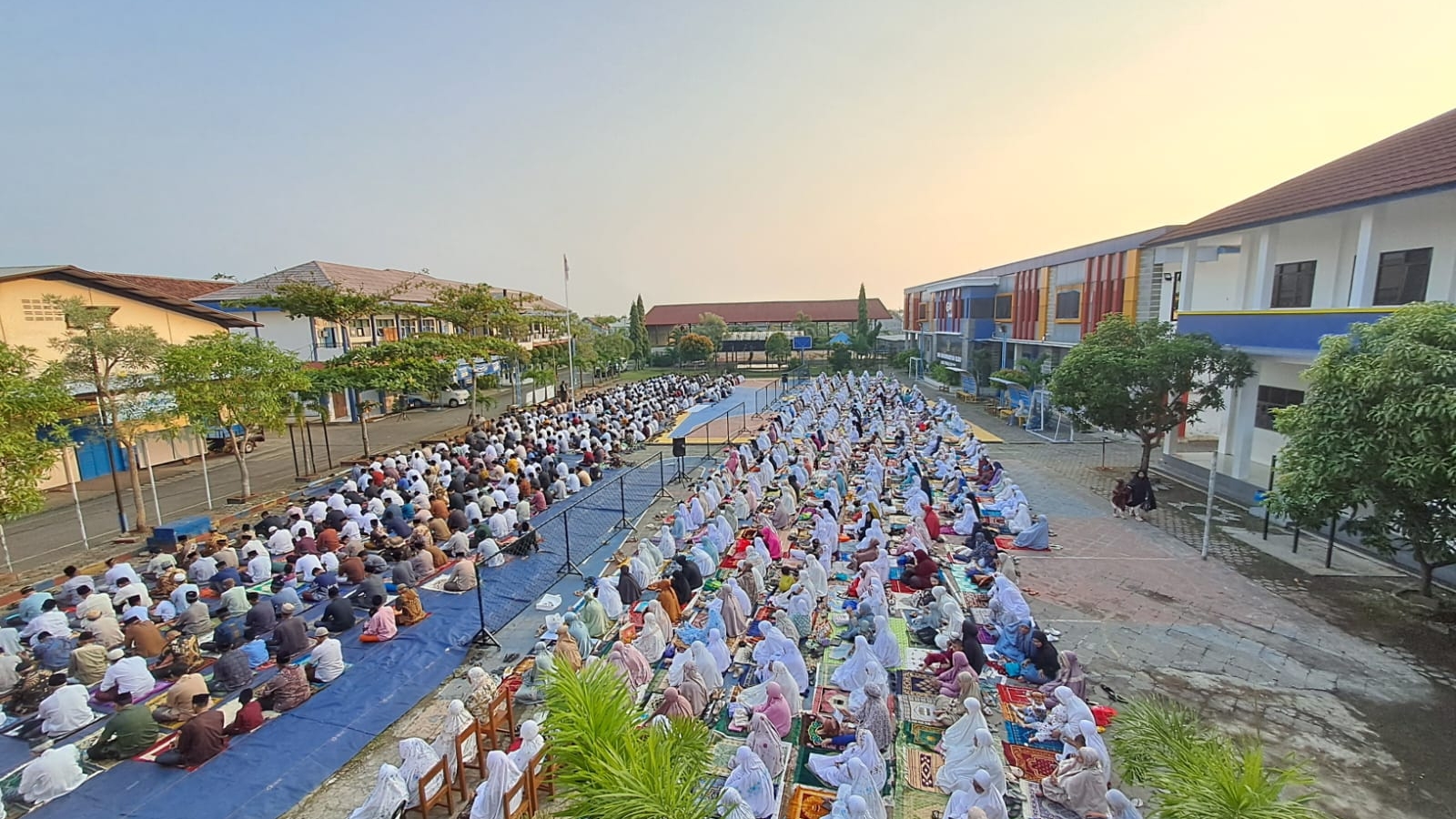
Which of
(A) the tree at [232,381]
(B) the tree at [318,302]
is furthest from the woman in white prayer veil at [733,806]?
(B) the tree at [318,302]

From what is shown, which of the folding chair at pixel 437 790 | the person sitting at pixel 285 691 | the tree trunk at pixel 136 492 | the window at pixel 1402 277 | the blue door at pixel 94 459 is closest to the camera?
the folding chair at pixel 437 790

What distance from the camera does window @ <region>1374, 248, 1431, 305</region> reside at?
14.2m

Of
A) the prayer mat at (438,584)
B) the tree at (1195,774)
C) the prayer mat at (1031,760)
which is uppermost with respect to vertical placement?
the tree at (1195,774)

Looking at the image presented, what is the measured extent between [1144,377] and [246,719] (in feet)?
63.8

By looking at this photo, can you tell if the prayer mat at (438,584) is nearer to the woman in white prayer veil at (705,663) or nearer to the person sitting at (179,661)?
the person sitting at (179,661)

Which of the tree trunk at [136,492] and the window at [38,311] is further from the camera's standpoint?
the window at [38,311]

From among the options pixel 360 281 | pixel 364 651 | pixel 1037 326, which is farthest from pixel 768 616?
pixel 360 281

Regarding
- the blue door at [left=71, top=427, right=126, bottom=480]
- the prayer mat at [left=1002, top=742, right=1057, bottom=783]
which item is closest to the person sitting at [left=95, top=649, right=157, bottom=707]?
the prayer mat at [left=1002, top=742, right=1057, bottom=783]

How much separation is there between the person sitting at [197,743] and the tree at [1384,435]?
15009 millimetres

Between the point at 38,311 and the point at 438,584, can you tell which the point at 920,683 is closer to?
the point at 438,584

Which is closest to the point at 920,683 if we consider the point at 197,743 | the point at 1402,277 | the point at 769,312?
the point at 197,743

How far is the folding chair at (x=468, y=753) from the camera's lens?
6.99 metres

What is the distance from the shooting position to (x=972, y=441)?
21594mm

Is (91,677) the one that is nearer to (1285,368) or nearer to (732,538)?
(732,538)
